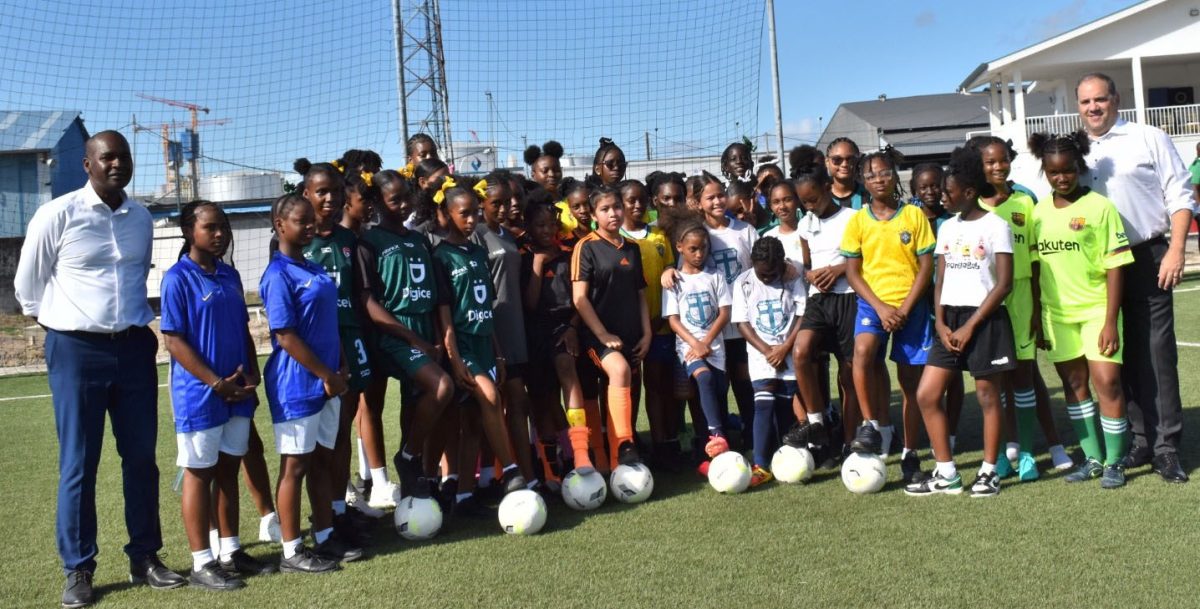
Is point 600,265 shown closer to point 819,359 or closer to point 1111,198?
point 819,359

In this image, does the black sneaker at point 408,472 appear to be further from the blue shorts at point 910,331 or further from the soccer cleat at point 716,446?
the blue shorts at point 910,331

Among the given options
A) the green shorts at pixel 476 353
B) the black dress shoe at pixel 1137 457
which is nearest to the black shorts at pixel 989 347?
the black dress shoe at pixel 1137 457

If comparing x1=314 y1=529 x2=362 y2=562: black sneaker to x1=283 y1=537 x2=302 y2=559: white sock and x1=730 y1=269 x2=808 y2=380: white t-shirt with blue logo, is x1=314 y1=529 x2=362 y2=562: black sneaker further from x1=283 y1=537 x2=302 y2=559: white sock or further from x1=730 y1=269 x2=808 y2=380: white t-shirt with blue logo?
x1=730 y1=269 x2=808 y2=380: white t-shirt with blue logo

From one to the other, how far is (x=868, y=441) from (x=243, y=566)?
3319 millimetres

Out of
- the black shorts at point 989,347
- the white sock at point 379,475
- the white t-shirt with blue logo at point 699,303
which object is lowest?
the white sock at point 379,475

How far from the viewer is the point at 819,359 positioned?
6.71m

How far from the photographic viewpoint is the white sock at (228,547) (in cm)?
481

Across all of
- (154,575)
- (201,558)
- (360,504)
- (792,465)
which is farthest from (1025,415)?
(154,575)

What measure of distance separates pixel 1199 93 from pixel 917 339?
89.2 feet

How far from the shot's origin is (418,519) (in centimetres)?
519

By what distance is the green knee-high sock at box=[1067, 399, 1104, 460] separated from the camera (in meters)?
5.64

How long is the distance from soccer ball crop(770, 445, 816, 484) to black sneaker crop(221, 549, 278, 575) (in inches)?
111

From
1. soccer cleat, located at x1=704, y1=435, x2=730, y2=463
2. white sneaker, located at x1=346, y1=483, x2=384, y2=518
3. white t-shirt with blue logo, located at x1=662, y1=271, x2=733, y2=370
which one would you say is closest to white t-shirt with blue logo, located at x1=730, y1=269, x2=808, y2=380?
white t-shirt with blue logo, located at x1=662, y1=271, x2=733, y2=370

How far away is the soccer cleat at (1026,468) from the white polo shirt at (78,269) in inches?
183
